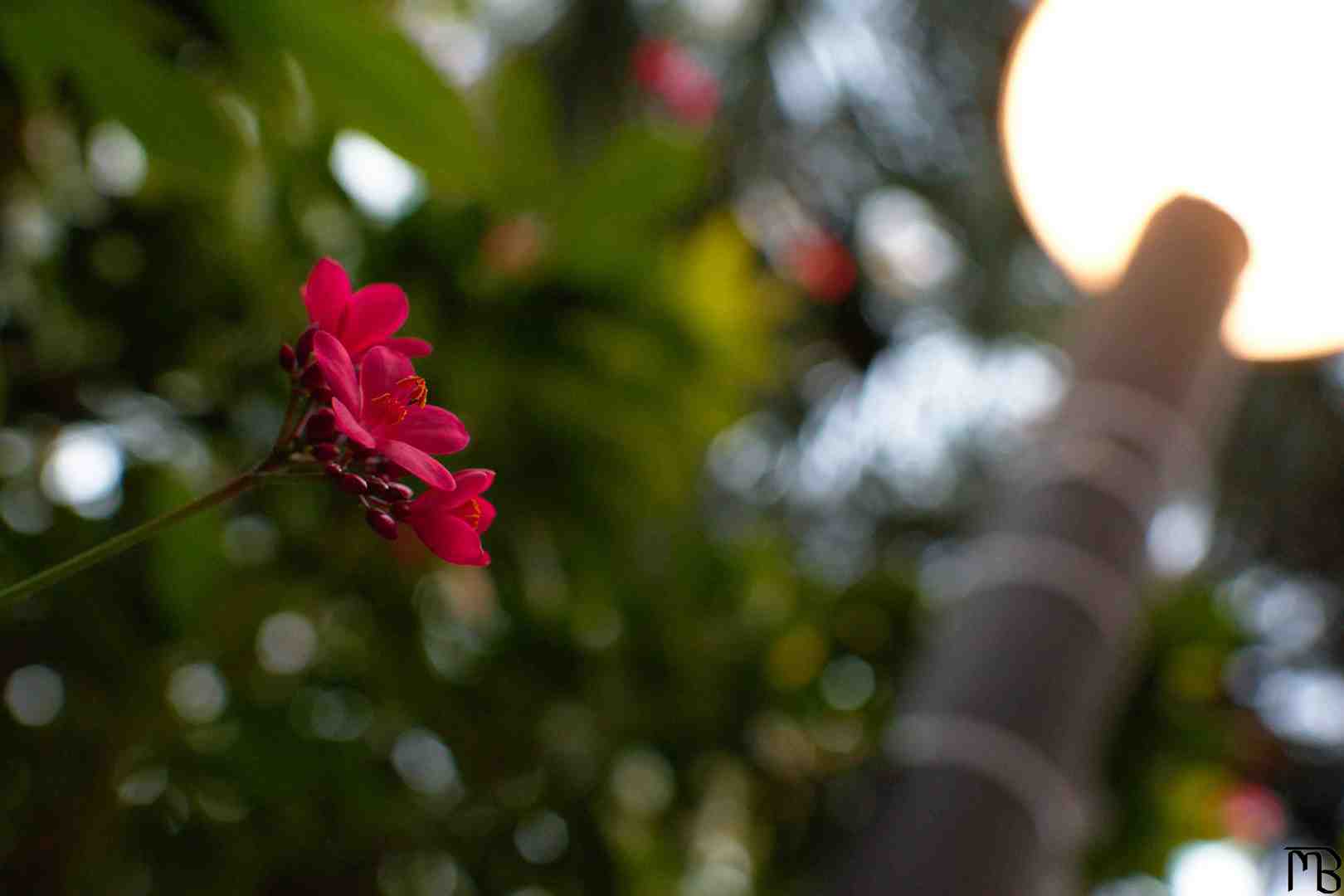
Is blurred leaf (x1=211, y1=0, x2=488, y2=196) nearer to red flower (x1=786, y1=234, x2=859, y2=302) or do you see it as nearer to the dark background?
the dark background

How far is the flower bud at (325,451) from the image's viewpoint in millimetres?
404

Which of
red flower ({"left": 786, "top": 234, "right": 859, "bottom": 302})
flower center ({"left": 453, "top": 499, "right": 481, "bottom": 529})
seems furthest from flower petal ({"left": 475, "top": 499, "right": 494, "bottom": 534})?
red flower ({"left": 786, "top": 234, "right": 859, "bottom": 302})

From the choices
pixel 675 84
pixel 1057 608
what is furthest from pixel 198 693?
pixel 675 84

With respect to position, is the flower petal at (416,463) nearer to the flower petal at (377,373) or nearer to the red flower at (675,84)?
the flower petal at (377,373)

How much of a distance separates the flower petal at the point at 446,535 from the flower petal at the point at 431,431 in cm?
2

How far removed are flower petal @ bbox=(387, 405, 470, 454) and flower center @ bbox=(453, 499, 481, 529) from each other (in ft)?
0.05

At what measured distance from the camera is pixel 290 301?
1210 mm

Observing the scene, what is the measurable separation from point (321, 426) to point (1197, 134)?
0.69 m

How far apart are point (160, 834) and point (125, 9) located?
629 mm

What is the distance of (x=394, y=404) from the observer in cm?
43

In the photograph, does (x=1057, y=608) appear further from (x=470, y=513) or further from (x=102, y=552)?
(x=102, y=552)

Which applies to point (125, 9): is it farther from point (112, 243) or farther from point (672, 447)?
point (672, 447)

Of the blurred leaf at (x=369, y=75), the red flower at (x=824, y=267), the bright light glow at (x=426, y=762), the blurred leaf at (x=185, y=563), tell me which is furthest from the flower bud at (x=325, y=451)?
the red flower at (x=824, y=267)

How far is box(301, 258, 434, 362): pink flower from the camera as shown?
411 millimetres
